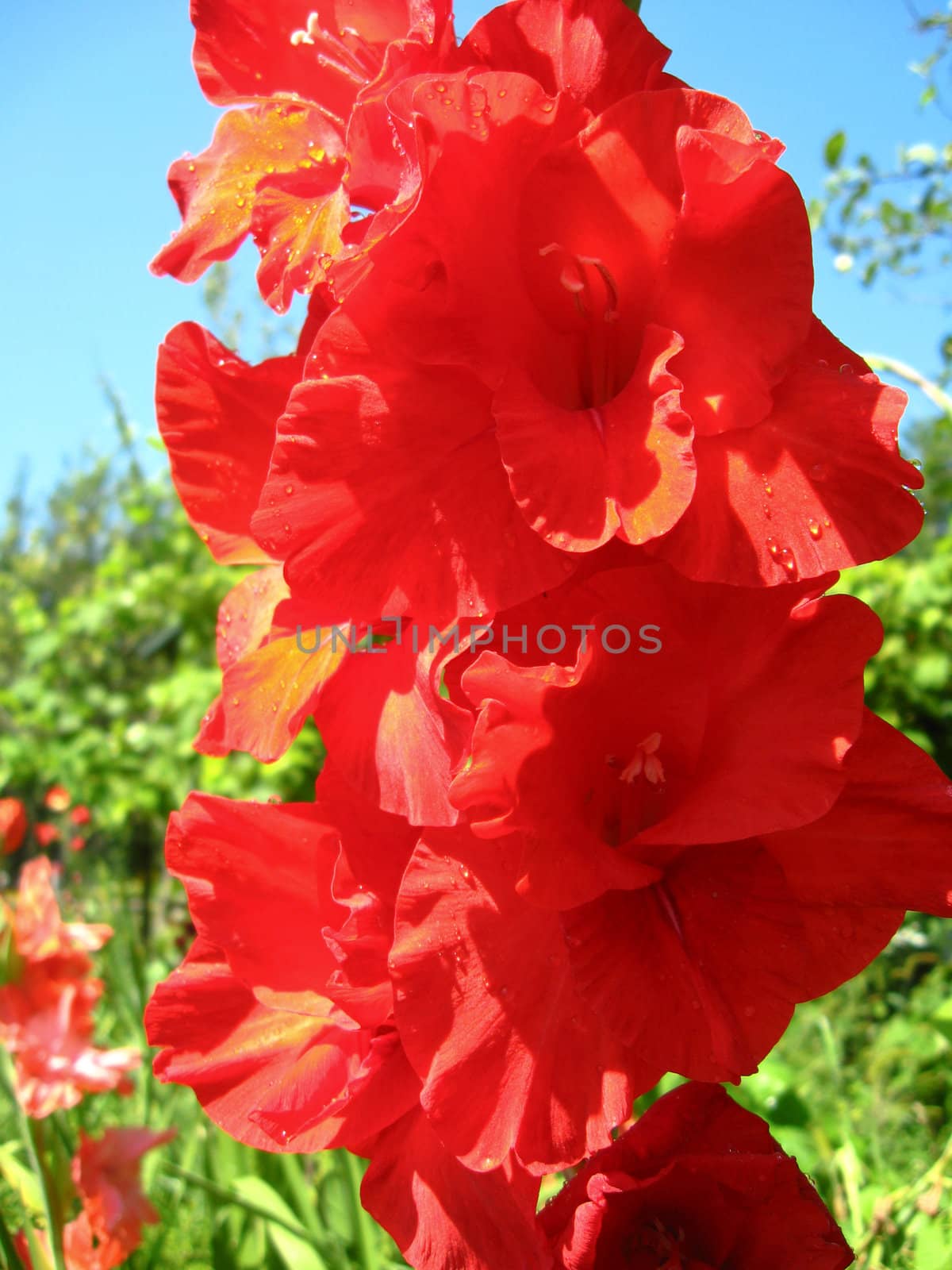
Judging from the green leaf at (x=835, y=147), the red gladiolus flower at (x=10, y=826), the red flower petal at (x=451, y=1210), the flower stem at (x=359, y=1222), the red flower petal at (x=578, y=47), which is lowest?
the flower stem at (x=359, y=1222)

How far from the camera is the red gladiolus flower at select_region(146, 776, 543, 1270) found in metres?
0.76

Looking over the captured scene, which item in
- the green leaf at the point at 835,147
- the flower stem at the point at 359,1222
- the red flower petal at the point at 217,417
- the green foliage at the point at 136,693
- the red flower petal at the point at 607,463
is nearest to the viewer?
the red flower petal at the point at 607,463

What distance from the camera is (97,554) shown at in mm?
16016

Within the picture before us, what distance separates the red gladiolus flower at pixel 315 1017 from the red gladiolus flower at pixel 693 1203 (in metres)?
0.06

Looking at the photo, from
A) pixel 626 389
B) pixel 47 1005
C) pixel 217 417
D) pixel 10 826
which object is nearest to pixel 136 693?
pixel 10 826

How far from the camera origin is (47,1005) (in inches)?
59.7

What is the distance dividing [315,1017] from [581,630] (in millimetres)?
438

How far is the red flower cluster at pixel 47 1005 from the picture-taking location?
1.42m

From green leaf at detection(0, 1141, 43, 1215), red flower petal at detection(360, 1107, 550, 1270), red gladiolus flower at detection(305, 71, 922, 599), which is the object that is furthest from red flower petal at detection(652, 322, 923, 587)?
green leaf at detection(0, 1141, 43, 1215)

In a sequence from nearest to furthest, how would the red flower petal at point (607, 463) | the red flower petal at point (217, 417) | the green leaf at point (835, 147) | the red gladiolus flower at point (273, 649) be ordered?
the red flower petal at point (607, 463), the red gladiolus flower at point (273, 649), the red flower petal at point (217, 417), the green leaf at point (835, 147)

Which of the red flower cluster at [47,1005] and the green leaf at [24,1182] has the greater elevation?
the red flower cluster at [47,1005]

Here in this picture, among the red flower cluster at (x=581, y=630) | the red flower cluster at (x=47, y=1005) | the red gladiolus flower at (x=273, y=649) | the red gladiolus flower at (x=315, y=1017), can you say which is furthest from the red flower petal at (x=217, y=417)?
the red flower cluster at (x=47, y=1005)

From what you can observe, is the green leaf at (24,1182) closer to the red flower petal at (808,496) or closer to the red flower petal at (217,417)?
the red flower petal at (217,417)

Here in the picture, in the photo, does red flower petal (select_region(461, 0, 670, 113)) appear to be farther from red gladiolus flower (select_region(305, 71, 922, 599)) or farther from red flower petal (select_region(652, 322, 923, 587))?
red flower petal (select_region(652, 322, 923, 587))
